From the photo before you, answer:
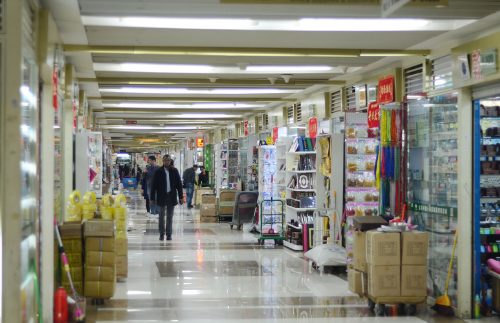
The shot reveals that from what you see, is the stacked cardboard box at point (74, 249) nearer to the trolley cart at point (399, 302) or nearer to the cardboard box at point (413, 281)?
the trolley cart at point (399, 302)

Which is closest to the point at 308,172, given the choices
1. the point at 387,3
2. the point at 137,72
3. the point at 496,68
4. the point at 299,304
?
the point at 137,72

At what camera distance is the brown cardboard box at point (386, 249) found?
775cm

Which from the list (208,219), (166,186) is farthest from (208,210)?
(166,186)

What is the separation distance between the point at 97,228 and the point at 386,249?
3.10 m

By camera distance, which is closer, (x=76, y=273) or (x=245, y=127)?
(x=76, y=273)

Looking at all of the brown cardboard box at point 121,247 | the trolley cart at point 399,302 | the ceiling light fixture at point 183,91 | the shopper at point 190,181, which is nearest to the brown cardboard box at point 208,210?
the shopper at point 190,181

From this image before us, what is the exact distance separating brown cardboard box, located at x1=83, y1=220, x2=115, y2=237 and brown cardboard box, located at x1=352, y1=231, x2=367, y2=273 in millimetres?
2767

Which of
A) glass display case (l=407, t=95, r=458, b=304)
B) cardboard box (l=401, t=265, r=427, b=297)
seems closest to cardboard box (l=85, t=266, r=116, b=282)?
cardboard box (l=401, t=265, r=427, b=297)

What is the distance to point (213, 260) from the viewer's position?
1176 cm

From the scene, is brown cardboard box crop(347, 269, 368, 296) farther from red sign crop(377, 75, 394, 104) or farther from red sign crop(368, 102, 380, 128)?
red sign crop(377, 75, 394, 104)

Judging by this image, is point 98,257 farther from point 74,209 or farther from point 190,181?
point 190,181

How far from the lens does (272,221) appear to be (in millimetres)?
14680

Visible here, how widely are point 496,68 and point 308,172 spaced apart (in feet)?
20.8

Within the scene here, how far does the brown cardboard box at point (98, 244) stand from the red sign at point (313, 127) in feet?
20.1
